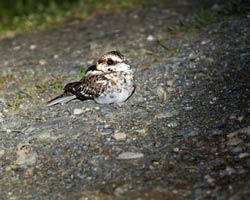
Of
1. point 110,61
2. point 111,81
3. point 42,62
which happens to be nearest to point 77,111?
point 111,81

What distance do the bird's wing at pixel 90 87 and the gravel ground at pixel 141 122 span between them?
14 centimetres

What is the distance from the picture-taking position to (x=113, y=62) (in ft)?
19.5

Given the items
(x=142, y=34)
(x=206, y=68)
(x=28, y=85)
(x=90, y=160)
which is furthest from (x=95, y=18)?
(x=90, y=160)

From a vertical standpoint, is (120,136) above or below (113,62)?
below

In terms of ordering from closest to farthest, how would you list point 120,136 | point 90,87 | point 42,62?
point 120,136
point 90,87
point 42,62

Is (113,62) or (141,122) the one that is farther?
(113,62)

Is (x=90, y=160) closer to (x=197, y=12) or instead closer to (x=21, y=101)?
(x=21, y=101)

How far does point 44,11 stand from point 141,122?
552 cm

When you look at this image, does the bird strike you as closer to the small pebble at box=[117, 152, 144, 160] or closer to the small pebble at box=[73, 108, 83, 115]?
the small pebble at box=[73, 108, 83, 115]

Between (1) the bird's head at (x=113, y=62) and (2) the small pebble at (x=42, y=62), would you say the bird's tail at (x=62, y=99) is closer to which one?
(1) the bird's head at (x=113, y=62)

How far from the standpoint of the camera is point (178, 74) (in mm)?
6641

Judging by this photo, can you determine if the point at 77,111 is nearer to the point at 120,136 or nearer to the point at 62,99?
the point at 62,99

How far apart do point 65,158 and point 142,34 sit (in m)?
3.77

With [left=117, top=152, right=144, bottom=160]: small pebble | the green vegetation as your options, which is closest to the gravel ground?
[left=117, top=152, right=144, bottom=160]: small pebble
